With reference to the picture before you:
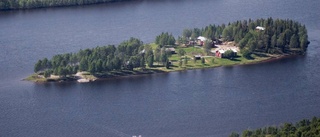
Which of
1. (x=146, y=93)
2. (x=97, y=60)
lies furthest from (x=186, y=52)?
(x=146, y=93)

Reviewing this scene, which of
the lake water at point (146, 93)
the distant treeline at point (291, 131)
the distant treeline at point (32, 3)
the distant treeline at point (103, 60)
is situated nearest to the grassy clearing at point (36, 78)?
the distant treeline at point (103, 60)

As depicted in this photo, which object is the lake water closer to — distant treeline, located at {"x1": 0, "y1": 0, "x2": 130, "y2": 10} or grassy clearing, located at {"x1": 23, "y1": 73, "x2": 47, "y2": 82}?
grassy clearing, located at {"x1": 23, "y1": 73, "x2": 47, "y2": 82}

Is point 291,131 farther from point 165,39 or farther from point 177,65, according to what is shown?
point 165,39

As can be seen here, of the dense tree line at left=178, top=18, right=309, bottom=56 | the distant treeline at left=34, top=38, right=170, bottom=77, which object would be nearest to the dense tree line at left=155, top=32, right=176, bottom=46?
the dense tree line at left=178, top=18, right=309, bottom=56

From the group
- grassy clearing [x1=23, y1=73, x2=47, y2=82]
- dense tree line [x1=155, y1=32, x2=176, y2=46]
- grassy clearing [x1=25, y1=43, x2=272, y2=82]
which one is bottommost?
grassy clearing [x1=23, y1=73, x2=47, y2=82]

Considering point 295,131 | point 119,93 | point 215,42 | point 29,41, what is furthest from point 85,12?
point 295,131

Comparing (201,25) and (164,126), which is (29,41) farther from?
(164,126)
